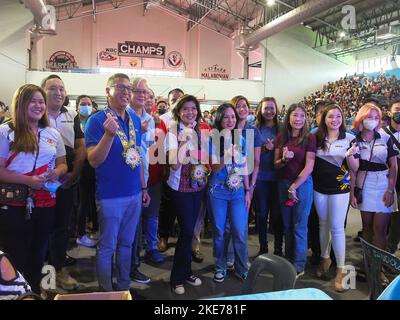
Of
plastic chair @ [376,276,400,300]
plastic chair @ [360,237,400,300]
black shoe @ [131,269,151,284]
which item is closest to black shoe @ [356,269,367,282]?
plastic chair @ [360,237,400,300]

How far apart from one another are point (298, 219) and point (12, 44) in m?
13.2

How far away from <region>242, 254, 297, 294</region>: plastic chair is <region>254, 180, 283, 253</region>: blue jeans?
1915 millimetres

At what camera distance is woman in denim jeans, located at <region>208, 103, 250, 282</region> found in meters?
2.97

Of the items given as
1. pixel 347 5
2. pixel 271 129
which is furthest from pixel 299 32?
pixel 271 129

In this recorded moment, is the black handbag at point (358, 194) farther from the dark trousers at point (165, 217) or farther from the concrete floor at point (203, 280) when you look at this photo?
the dark trousers at point (165, 217)

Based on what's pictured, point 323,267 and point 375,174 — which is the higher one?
point 375,174

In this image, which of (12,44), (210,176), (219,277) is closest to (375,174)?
(210,176)

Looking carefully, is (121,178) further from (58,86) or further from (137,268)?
(137,268)

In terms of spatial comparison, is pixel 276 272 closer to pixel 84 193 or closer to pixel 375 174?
pixel 375 174

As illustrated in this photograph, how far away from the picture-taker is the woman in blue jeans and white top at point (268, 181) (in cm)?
346

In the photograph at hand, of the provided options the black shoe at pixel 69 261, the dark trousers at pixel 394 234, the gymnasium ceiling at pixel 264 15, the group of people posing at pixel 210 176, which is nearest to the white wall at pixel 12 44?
the gymnasium ceiling at pixel 264 15

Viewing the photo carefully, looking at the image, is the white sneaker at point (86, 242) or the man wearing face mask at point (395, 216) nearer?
the man wearing face mask at point (395, 216)

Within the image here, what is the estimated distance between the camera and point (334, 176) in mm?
3025

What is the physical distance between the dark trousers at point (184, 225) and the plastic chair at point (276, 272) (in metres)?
1.18
